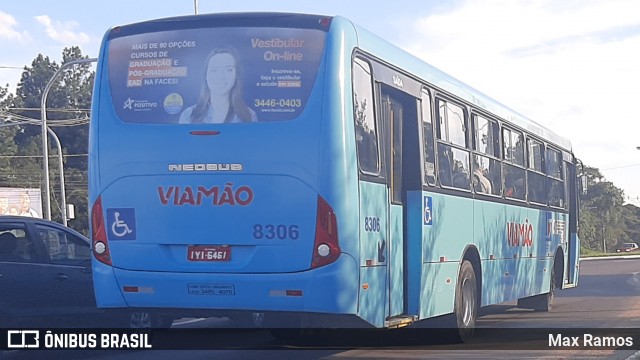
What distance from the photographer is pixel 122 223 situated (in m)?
9.71

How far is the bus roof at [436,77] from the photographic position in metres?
10.2

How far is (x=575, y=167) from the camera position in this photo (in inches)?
864

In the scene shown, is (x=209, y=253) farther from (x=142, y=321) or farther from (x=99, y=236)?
(x=142, y=321)

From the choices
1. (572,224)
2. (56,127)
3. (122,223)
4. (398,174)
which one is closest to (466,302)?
(398,174)

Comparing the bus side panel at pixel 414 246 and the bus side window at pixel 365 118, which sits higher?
the bus side window at pixel 365 118

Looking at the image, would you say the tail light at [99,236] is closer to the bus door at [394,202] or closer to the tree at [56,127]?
the bus door at [394,202]

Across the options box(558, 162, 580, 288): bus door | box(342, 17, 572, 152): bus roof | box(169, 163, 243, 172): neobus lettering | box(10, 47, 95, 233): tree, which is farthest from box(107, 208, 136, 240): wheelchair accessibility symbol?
box(10, 47, 95, 233): tree

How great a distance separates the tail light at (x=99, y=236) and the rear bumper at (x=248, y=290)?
243 millimetres

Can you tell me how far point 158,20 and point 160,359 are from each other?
398 centimetres

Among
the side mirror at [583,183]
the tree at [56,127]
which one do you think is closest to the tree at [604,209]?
the tree at [56,127]

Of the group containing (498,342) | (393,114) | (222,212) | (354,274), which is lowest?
(498,342)

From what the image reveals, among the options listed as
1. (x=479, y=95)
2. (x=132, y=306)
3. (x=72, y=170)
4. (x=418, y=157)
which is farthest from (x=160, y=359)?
(x=72, y=170)

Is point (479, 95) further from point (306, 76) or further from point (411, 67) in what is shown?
point (306, 76)

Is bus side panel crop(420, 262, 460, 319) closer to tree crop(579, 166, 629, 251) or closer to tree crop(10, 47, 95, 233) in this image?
tree crop(10, 47, 95, 233)
